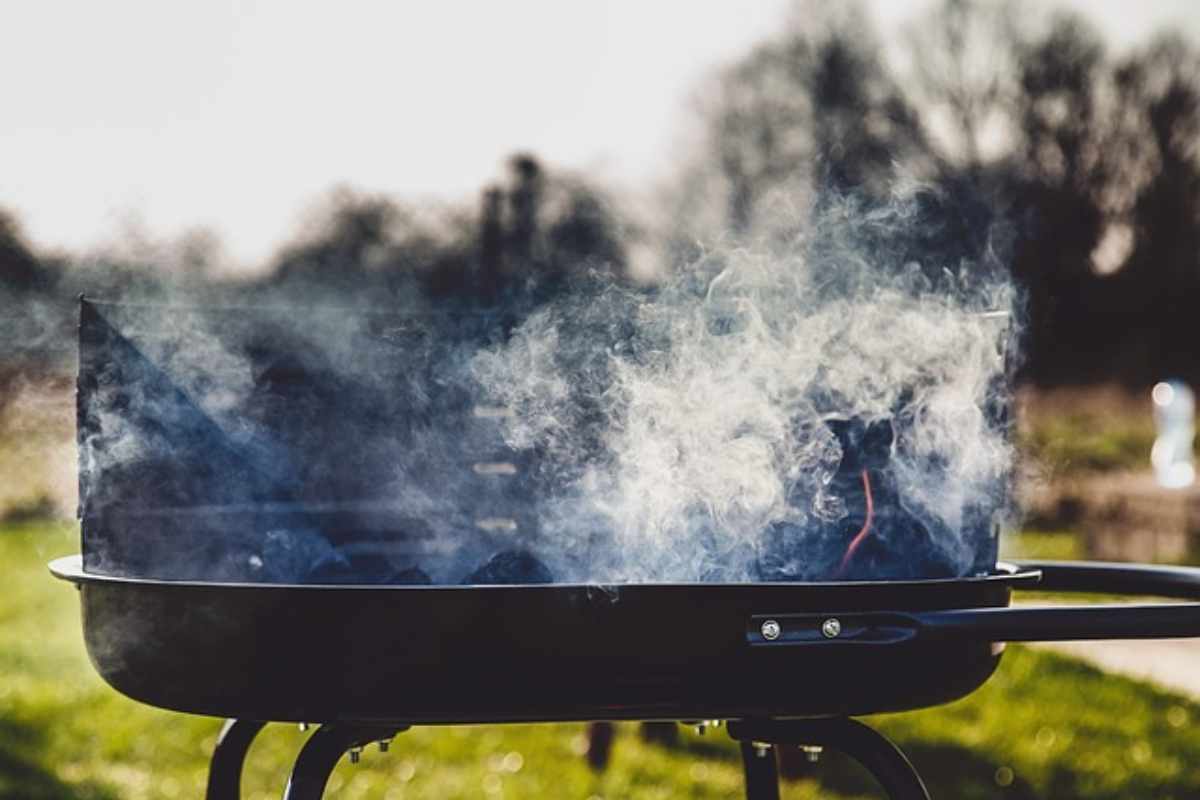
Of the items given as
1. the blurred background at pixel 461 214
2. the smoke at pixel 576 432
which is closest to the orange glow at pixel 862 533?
the smoke at pixel 576 432

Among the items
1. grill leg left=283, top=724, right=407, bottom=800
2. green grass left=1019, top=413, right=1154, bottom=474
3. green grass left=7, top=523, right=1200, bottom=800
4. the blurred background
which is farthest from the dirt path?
green grass left=1019, top=413, right=1154, bottom=474

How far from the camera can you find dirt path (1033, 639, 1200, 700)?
4.76 metres

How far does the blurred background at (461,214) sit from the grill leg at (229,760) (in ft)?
1.61

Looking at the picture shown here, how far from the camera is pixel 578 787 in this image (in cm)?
374

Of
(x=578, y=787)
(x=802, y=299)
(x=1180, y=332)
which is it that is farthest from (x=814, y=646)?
(x=1180, y=332)

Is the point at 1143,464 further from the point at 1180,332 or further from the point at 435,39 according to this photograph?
the point at 435,39

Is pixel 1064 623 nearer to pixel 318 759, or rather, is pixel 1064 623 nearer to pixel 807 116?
pixel 318 759

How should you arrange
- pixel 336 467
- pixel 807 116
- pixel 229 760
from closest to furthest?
pixel 229 760
pixel 336 467
pixel 807 116

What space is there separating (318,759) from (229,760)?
38 centimetres

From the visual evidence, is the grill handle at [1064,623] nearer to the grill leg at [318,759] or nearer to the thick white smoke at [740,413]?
the thick white smoke at [740,413]

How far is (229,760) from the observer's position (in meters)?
1.89

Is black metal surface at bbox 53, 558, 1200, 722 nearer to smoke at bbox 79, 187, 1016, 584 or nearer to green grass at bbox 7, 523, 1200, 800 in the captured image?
smoke at bbox 79, 187, 1016, 584

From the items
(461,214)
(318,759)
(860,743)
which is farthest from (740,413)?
(461,214)

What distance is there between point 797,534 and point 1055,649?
4041 millimetres
